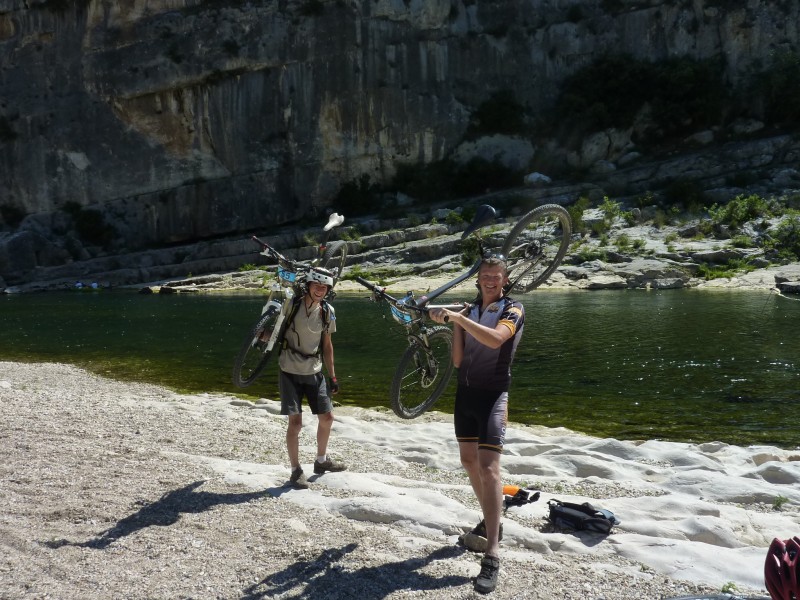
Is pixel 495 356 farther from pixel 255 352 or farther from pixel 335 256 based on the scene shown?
pixel 255 352

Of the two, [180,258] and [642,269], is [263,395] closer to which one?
[642,269]

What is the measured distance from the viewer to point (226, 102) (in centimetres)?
5959

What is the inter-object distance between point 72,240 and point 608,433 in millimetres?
54798

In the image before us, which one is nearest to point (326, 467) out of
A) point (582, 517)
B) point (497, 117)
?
point (582, 517)

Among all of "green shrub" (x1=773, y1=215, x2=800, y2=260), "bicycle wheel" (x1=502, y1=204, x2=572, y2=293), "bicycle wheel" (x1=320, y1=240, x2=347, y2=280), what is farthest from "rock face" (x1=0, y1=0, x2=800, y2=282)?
"bicycle wheel" (x1=502, y1=204, x2=572, y2=293)

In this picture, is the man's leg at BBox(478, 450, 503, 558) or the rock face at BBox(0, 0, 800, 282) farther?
the rock face at BBox(0, 0, 800, 282)

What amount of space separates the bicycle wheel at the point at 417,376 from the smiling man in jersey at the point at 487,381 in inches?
147

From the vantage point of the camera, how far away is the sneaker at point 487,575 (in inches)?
215

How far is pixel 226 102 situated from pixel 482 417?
57617 mm

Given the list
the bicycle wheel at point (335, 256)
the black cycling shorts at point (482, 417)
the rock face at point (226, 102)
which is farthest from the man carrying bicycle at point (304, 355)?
the rock face at point (226, 102)

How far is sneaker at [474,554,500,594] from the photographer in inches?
215

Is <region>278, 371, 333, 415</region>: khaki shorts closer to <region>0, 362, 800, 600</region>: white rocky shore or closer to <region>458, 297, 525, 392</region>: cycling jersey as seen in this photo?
<region>0, 362, 800, 600</region>: white rocky shore

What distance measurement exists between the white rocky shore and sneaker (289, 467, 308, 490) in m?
0.13

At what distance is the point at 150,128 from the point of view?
59.7m
